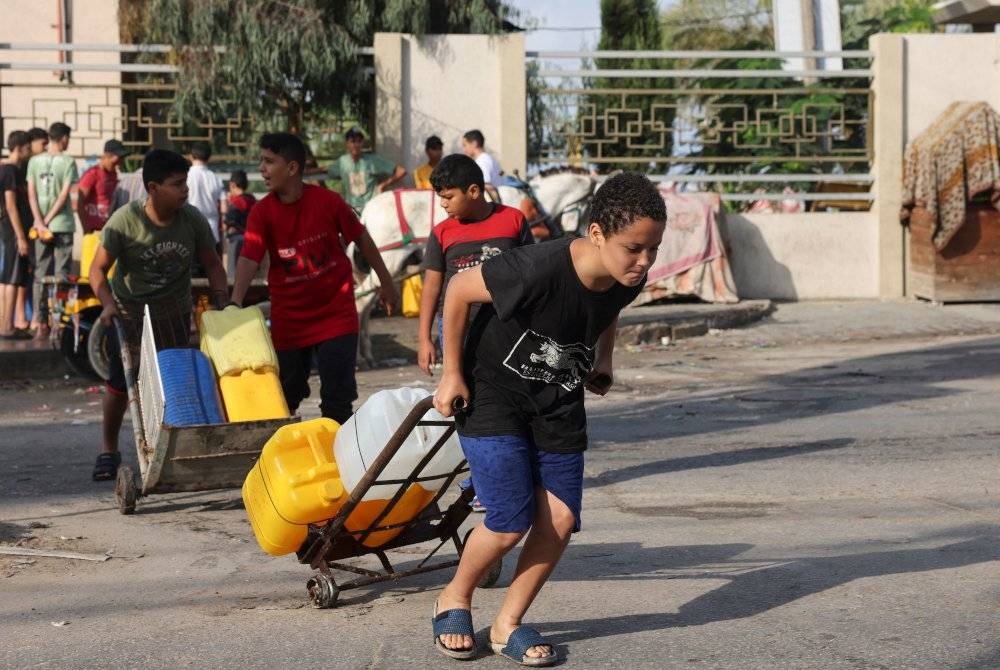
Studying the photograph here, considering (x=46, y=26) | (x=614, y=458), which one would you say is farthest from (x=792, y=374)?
(x=46, y=26)

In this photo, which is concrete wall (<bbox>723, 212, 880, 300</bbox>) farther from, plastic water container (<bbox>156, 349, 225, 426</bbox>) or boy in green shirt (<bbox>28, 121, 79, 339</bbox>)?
plastic water container (<bbox>156, 349, 225, 426</bbox>)

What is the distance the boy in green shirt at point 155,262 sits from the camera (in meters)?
7.29

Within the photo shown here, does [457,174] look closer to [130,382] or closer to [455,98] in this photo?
[130,382]

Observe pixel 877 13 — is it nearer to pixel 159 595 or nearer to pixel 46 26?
pixel 46 26

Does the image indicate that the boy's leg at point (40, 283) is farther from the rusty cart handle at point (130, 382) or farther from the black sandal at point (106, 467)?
the rusty cart handle at point (130, 382)

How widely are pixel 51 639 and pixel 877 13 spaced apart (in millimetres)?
40299

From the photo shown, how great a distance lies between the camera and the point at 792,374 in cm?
1209

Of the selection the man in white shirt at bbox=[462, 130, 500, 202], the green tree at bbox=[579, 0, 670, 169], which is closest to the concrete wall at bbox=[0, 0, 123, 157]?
the man in white shirt at bbox=[462, 130, 500, 202]

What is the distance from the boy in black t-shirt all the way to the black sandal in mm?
3743

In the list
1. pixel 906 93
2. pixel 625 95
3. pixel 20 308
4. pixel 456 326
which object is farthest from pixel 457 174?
pixel 906 93

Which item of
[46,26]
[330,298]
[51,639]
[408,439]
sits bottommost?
[51,639]

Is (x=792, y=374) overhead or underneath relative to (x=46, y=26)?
underneath

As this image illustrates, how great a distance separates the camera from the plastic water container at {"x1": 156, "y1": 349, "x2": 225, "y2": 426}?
655 centimetres

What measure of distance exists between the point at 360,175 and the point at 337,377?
30.0ft
